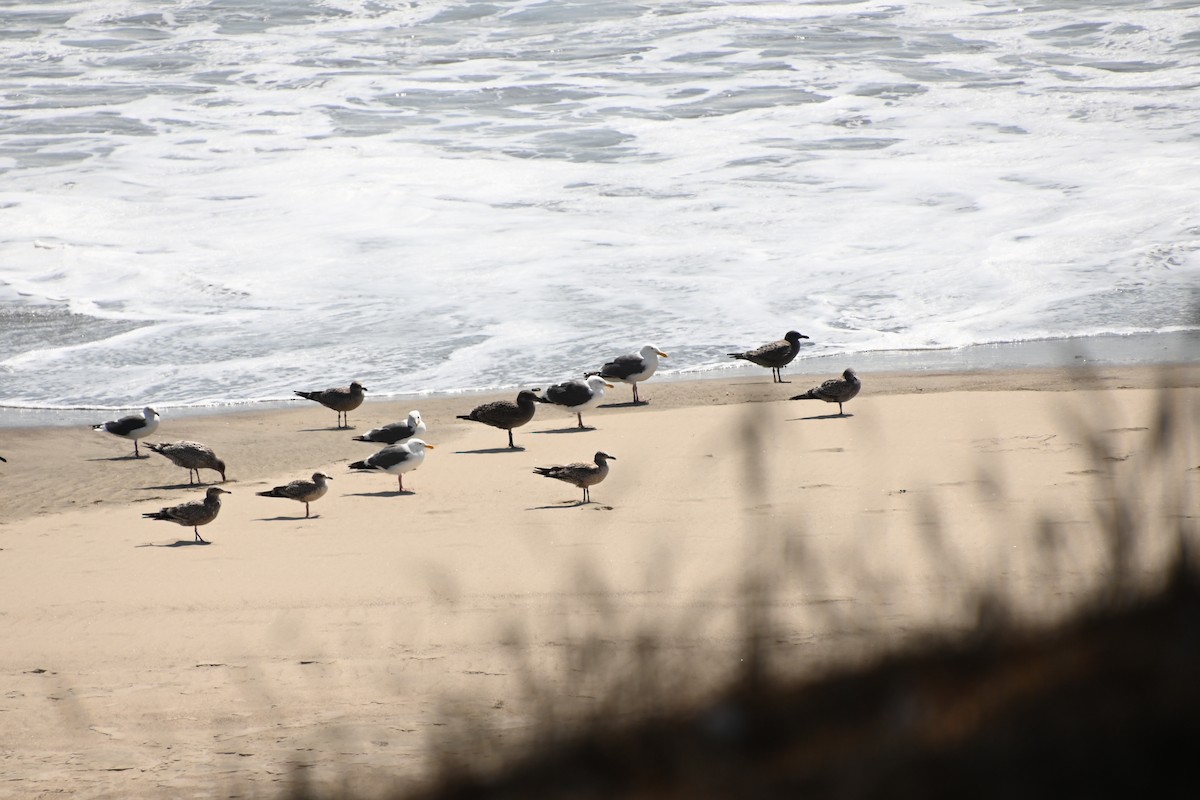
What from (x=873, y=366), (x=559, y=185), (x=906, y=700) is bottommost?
(x=873, y=366)

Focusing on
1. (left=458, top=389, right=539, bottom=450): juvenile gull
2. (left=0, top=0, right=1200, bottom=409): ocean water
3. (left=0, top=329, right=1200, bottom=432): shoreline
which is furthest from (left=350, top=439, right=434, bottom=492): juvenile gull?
(left=0, top=0, right=1200, bottom=409): ocean water

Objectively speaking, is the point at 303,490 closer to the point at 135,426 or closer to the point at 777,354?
the point at 135,426

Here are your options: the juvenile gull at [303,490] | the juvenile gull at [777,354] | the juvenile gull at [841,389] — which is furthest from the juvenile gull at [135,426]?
the juvenile gull at [777,354]

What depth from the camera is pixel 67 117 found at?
28.1 metres

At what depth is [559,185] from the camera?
23391 millimetres

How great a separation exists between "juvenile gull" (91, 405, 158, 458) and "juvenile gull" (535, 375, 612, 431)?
3.46 metres

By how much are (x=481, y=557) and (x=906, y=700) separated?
654 centimetres

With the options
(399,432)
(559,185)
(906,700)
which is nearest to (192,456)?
(399,432)

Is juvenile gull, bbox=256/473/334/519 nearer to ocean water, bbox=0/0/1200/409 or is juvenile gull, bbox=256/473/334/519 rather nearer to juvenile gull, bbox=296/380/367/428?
juvenile gull, bbox=296/380/367/428

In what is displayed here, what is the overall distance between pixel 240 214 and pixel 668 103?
10.2 metres

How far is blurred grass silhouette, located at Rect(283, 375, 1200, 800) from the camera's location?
A: 2.83 feet

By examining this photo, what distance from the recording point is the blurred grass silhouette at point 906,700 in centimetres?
86

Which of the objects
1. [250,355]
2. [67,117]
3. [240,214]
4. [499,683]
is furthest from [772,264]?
[67,117]

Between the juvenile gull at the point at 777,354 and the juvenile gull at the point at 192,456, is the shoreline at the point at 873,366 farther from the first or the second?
the juvenile gull at the point at 192,456
